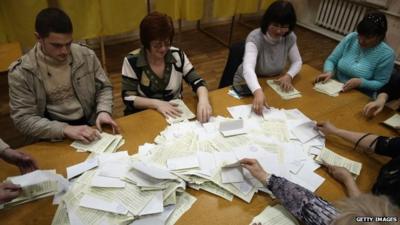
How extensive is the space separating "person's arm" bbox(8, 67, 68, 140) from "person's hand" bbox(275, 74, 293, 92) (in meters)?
1.37

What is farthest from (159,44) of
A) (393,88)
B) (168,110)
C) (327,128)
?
(393,88)

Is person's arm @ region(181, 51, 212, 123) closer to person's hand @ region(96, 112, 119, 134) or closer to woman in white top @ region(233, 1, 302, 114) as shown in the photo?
woman in white top @ region(233, 1, 302, 114)

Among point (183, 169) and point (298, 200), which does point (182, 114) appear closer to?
point (183, 169)

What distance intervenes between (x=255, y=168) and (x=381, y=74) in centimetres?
147

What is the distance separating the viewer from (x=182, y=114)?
5.36 feet

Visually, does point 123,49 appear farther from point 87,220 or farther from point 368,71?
point 87,220

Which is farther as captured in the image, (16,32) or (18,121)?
(16,32)

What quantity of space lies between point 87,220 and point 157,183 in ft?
0.94

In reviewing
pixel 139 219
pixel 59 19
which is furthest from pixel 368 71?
pixel 59 19

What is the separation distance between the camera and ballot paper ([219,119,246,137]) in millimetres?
1507

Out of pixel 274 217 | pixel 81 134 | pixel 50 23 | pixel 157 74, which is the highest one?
pixel 50 23

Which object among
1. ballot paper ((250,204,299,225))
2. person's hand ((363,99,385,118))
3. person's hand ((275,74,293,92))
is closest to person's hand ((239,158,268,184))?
ballot paper ((250,204,299,225))

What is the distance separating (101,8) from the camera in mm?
3135

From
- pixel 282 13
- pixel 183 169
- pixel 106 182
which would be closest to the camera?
pixel 106 182
